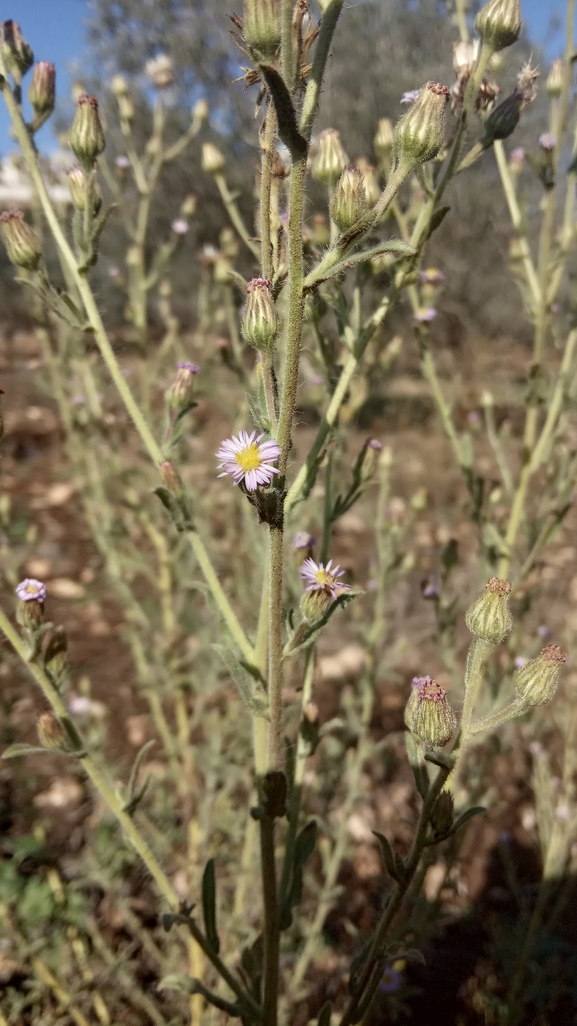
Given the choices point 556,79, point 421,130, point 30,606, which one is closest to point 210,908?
point 30,606

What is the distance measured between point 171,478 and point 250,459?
0.38 m

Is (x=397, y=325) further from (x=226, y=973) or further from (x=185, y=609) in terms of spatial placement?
(x=226, y=973)

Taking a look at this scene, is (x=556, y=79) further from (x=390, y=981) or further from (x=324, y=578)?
(x=390, y=981)

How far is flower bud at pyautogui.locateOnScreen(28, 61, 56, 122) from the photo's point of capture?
1.37 meters

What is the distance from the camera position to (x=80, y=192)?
1.25 metres

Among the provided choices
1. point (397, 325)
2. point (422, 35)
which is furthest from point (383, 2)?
point (397, 325)

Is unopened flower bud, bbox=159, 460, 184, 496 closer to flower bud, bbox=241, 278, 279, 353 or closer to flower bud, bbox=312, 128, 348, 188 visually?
flower bud, bbox=241, 278, 279, 353

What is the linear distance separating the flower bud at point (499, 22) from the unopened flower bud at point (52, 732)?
4.64 ft

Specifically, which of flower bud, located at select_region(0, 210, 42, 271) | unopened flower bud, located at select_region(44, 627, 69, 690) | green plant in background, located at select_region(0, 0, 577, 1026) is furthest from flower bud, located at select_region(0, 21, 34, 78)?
unopened flower bud, located at select_region(44, 627, 69, 690)

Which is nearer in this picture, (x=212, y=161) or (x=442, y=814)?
(x=442, y=814)

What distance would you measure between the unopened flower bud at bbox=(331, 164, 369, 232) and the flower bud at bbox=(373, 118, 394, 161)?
0.84 metres

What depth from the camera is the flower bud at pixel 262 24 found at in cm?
79

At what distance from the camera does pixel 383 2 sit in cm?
878

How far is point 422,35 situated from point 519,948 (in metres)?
9.80
